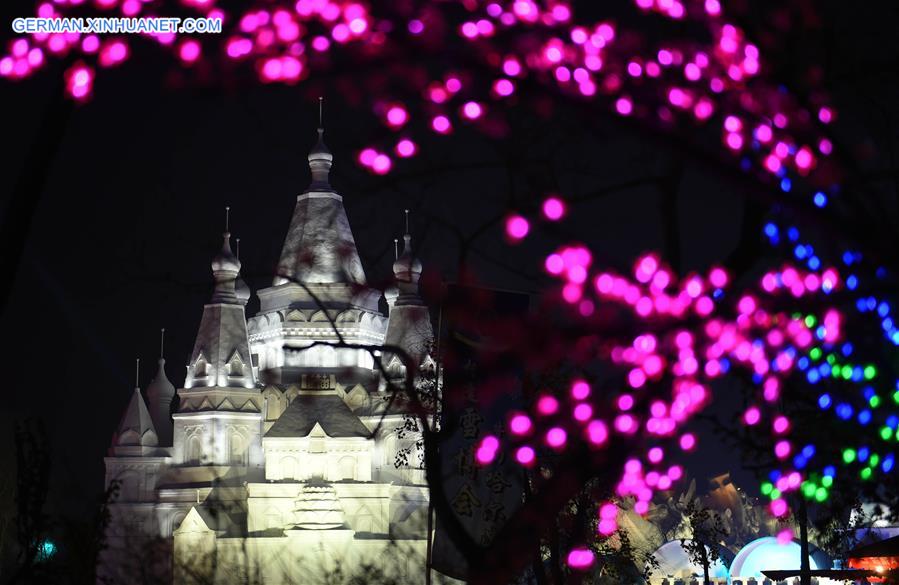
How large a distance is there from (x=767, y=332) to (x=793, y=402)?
152cm

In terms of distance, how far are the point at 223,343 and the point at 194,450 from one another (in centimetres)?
416

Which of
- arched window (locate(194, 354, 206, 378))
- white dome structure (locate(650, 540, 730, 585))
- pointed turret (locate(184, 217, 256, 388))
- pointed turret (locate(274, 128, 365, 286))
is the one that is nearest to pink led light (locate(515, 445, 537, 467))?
pointed turret (locate(184, 217, 256, 388))

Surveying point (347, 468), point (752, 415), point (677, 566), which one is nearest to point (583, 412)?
point (752, 415)

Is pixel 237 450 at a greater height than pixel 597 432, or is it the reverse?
pixel 237 450

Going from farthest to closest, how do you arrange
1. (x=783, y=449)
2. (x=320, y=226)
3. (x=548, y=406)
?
(x=320, y=226), (x=548, y=406), (x=783, y=449)

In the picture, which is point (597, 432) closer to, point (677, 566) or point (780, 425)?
point (780, 425)

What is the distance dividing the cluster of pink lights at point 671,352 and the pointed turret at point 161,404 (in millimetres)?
47985

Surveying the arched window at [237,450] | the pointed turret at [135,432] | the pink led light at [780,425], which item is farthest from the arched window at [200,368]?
the pink led light at [780,425]

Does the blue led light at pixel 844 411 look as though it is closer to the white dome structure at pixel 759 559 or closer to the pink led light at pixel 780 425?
the pink led light at pixel 780 425

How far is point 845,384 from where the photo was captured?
8734mm

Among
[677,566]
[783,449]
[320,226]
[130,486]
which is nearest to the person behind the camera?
[783,449]

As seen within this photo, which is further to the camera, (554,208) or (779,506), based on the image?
(779,506)

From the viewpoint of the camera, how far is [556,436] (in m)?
8.57

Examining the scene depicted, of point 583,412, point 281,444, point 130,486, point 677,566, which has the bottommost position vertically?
point 583,412
